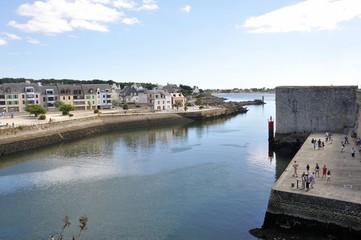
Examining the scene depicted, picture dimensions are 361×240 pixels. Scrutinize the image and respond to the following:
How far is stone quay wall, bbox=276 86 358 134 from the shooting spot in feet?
114

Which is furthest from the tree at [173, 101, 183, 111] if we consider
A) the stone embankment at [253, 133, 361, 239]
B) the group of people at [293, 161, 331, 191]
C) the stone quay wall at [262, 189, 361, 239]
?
the stone quay wall at [262, 189, 361, 239]

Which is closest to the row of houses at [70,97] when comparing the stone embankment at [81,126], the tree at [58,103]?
the tree at [58,103]

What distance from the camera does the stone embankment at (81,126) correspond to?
4019 cm

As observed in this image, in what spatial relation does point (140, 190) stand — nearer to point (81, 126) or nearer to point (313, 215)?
point (313, 215)

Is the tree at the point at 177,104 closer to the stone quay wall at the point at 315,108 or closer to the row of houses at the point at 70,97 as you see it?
the row of houses at the point at 70,97

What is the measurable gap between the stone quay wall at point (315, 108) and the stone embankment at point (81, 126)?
2826 cm

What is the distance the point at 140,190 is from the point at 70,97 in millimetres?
55397

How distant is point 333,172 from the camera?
20.3m

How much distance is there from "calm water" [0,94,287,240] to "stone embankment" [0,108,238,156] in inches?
108

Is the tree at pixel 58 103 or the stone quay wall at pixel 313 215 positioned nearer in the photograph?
the stone quay wall at pixel 313 215

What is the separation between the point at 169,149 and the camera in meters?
39.6

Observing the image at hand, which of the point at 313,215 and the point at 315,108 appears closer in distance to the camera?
the point at 313,215

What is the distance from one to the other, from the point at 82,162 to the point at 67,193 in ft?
32.8

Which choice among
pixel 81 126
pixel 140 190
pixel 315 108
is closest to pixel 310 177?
pixel 140 190
